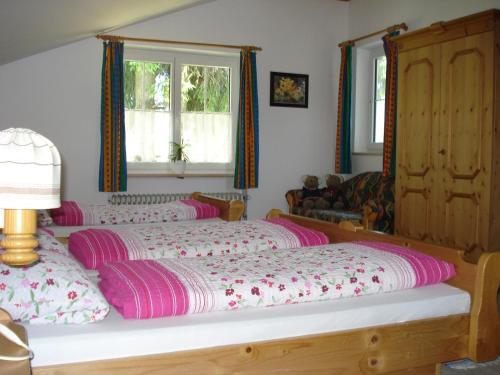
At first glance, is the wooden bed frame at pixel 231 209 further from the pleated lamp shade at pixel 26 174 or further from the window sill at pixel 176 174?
the pleated lamp shade at pixel 26 174

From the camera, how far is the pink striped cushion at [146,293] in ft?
5.41

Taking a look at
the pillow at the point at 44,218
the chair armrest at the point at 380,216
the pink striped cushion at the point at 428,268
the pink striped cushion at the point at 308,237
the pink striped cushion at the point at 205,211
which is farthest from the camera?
the chair armrest at the point at 380,216

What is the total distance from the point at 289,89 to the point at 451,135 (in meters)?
2.48

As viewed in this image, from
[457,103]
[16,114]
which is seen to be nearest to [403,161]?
[457,103]

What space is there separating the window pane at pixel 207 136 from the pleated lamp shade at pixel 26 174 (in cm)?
477

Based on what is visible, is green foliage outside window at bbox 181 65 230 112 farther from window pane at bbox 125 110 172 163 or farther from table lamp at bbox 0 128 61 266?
table lamp at bbox 0 128 61 266

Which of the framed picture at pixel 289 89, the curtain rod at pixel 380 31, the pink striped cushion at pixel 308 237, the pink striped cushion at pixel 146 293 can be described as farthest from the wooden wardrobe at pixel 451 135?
the pink striped cushion at pixel 146 293

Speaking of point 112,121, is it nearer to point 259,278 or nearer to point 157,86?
point 157,86

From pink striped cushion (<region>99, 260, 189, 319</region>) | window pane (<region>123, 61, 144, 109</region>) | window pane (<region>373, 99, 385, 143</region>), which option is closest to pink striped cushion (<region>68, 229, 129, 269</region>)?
pink striped cushion (<region>99, 260, 189, 319</region>)

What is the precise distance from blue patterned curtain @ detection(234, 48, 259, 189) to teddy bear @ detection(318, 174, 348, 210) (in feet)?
2.41

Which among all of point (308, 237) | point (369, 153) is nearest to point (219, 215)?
point (308, 237)

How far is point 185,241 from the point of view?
8.68 ft

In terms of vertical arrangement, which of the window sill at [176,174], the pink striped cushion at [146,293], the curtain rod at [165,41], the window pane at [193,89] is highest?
the curtain rod at [165,41]

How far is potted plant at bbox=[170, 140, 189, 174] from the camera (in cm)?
548
